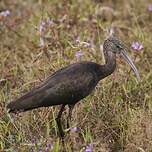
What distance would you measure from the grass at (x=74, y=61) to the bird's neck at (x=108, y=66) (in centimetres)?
33

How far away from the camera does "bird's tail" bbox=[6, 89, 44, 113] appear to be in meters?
5.31

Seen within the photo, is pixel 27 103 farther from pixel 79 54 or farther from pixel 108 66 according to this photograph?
pixel 79 54

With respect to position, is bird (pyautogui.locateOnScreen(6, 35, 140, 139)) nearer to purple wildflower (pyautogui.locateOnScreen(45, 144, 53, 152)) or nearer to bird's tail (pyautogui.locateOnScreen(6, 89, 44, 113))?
bird's tail (pyautogui.locateOnScreen(6, 89, 44, 113))

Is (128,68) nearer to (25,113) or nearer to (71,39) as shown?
(71,39)

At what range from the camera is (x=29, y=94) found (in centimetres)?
540

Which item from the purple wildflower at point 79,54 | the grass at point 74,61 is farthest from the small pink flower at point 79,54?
the grass at point 74,61

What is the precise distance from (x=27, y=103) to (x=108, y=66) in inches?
34.2

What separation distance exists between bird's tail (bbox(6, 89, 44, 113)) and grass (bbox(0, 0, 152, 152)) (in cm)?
23

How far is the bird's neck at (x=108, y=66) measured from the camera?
5.74 m

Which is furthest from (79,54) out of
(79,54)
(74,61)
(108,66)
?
(108,66)

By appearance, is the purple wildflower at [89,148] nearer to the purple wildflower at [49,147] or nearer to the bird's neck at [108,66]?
the purple wildflower at [49,147]

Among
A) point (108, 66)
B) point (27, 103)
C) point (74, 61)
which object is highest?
point (74, 61)

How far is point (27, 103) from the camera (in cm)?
532

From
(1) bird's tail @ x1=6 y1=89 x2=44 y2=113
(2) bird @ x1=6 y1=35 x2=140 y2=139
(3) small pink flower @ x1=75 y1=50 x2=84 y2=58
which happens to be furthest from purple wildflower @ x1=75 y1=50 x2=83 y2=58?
(1) bird's tail @ x1=6 y1=89 x2=44 y2=113
